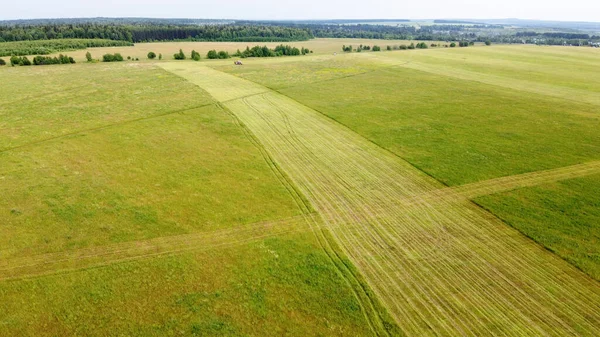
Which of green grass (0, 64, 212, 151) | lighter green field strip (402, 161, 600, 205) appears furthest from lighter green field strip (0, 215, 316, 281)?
green grass (0, 64, 212, 151)

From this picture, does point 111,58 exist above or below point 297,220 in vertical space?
above

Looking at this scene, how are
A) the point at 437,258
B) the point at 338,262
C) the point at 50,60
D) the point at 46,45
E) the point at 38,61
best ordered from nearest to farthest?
1. the point at 338,262
2. the point at 437,258
3. the point at 38,61
4. the point at 50,60
5. the point at 46,45

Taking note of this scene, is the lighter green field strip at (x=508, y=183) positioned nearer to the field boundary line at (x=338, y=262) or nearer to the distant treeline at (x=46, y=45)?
the field boundary line at (x=338, y=262)

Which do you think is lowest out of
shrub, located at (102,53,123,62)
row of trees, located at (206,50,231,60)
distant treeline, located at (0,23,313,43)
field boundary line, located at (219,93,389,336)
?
field boundary line, located at (219,93,389,336)

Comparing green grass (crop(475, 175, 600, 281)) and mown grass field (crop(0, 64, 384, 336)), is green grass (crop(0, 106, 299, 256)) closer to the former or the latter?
mown grass field (crop(0, 64, 384, 336))

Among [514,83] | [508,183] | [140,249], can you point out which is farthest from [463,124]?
[514,83]

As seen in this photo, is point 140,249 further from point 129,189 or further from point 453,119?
point 453,119
